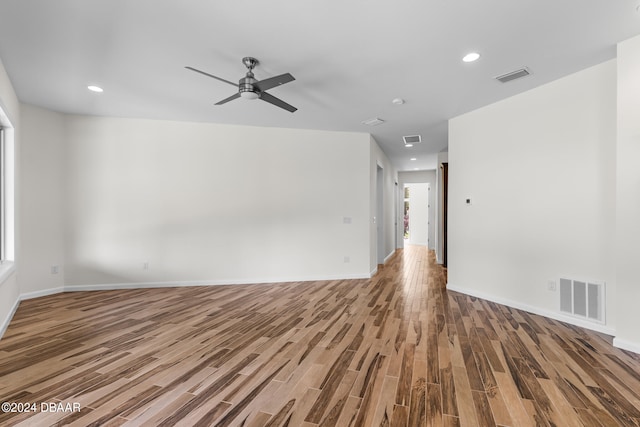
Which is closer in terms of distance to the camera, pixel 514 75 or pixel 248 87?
pixel 248 87

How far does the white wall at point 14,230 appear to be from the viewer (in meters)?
3.09

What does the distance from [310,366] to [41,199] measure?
189 inches

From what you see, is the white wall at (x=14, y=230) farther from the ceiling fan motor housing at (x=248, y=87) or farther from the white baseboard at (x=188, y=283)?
the ceiling fan motor housing at (x=248, y=87)

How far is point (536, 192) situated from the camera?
3646 mm

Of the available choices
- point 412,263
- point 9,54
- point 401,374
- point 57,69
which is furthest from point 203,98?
point 412,263

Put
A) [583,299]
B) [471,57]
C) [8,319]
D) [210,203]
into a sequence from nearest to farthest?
[471,57] < [583,299] < [8,319] < [210,203]

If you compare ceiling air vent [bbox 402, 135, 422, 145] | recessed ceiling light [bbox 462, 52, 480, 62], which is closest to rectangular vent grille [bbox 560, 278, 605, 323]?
recessed ceiling light [bbox 462, 52, 480, 62]

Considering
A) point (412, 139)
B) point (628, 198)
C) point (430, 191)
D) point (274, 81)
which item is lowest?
point (628, 198)

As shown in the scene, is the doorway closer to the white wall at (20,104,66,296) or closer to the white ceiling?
the white ceiling

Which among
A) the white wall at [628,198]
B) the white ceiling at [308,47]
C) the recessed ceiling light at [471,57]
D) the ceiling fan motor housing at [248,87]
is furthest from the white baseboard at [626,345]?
the ceiling fan motor housing at [248,87]

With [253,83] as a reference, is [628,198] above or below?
below

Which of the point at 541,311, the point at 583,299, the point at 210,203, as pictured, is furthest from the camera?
the point at 210,203

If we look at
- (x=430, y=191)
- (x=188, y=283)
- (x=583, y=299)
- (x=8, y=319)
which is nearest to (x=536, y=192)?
(x=583, y=299)

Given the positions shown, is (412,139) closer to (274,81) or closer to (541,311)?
(541,311)
